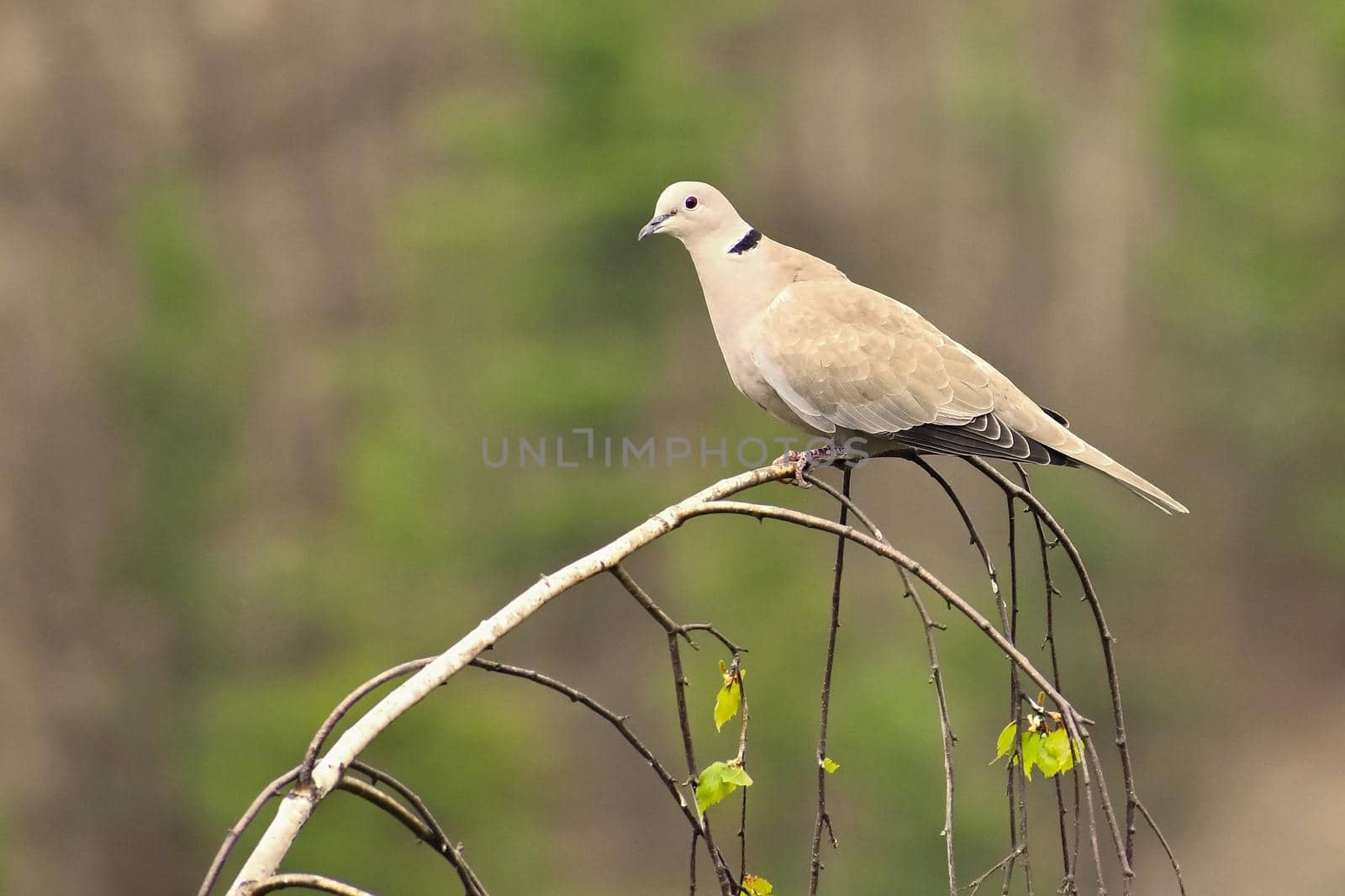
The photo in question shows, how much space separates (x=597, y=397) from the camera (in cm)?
2002

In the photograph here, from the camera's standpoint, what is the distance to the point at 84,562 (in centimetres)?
2392

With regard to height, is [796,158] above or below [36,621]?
above

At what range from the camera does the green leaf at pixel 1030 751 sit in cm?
246

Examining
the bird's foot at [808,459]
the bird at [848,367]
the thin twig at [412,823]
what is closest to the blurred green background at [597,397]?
the bird at [848,367]

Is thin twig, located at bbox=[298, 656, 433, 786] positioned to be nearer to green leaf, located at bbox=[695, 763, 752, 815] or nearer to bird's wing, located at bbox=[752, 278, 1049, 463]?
green leaf, located at bbox=[695, 763, 752, 815]

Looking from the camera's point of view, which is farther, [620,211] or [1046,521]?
[620,211]

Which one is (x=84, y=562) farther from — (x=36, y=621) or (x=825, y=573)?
(x=825, y=573)

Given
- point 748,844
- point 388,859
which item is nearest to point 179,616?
point 388,859

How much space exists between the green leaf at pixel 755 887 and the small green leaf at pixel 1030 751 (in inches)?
21.1

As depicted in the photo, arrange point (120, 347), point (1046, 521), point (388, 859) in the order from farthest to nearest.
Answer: point (120, 347) < point (388, 859) < point (1046, 521)

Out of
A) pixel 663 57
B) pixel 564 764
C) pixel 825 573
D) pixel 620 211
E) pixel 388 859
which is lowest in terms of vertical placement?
pixel 564 764

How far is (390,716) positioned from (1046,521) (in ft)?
4.18

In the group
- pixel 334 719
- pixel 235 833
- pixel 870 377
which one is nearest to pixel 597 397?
pixel 870 377

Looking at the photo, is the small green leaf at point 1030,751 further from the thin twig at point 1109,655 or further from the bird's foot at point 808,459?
the bird's foot at point 808,459
